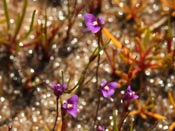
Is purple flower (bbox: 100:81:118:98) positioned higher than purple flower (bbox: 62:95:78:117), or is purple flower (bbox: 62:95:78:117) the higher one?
purple flower (bbox: 62:95:78:117)

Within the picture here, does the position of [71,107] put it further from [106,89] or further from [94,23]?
[94,23]

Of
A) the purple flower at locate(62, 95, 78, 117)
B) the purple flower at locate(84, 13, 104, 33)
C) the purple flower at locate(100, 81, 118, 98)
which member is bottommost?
the purple flower at locate(100, 81, 118, 98)

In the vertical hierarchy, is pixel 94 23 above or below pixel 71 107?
above

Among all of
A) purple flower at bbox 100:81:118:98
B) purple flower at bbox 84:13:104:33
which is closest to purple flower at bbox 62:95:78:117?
purple flower at bbox 100:81:118:98

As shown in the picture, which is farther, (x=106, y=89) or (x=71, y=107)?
(x=106, y=89)

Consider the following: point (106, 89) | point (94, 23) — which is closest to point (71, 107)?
point (106, 89)

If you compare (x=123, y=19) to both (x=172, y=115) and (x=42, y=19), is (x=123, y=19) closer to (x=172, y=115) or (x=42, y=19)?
(x=42, y=19)

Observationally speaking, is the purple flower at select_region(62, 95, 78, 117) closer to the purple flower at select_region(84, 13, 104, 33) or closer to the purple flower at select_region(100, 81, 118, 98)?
the purple flower at select_region(100, 81, 118, 98)

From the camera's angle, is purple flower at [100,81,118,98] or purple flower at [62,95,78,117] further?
purple flower at [100,81,118,98]

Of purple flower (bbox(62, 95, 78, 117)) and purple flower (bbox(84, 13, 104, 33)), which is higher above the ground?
purple flower (bbox(84, 13, 104, 33))

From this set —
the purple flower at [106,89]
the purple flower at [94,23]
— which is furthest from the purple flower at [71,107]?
the purple flower at [94,23]

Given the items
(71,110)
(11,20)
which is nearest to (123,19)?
(11,20)
